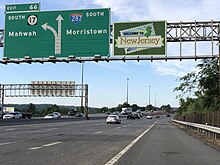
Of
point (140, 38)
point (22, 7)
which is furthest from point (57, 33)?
point (140, 38)

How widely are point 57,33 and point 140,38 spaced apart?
6.41 m

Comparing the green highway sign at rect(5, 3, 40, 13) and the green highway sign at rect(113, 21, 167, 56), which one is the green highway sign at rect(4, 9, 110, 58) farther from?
the green highway sign at rect(113, 21, 167, 56)

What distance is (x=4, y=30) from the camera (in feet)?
99.2

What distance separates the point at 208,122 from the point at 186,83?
2738cm

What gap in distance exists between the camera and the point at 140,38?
2850 cm

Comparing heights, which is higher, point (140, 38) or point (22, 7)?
point (22, 7)

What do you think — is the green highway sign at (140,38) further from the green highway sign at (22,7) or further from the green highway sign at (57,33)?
the green highway sign at (22,7)

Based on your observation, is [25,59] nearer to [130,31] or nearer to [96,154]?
[130,31]

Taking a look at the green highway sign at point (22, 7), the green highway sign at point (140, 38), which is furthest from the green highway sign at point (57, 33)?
the green highway sign at point (140, 38)

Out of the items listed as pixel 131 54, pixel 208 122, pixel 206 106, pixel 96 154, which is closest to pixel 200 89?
pixel 206 106

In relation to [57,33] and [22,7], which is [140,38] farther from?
[22,7]

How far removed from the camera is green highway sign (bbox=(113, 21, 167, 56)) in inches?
1107

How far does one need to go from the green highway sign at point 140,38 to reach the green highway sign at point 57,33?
0.89 meters

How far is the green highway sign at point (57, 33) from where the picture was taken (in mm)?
28547
